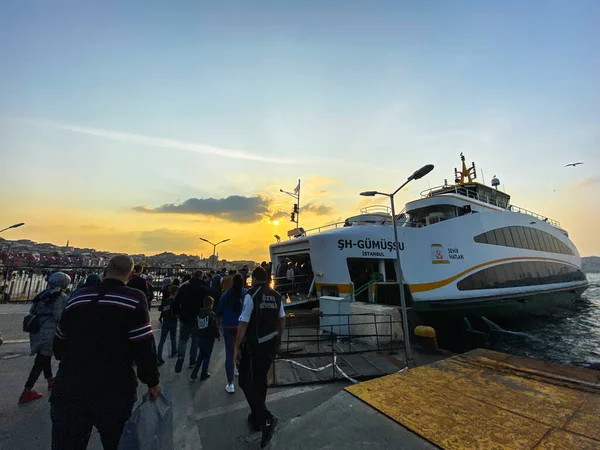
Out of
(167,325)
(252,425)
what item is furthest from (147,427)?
(167,325)

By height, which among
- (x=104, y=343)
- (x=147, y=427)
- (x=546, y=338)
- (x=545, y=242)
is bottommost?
(x=546, y=338)

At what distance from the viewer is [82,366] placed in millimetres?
2039

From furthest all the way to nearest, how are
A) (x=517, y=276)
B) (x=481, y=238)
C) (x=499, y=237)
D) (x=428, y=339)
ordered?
(x=517, y=276)
(x=499, y=237)
(x=481, y=238)
(x=428, y=339)

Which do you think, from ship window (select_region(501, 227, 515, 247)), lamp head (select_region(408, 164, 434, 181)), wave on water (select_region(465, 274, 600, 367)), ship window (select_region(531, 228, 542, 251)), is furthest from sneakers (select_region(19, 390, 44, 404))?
ship window (select_region(531, 228, 542, 251))

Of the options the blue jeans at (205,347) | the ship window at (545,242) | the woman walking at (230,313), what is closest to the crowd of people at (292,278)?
the blue jeans at (205,347)

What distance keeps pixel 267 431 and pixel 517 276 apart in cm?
1730

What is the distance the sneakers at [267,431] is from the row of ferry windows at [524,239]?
45.4ft

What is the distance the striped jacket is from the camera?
80.0 inches

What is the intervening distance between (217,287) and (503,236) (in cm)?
1504

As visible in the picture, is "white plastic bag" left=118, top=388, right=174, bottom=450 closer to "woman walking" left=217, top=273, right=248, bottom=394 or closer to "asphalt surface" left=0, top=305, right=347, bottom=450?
"asphalt surface" left=0, top=305, right=347, bottom=450

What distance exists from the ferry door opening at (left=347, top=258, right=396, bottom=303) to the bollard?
4.55 meters

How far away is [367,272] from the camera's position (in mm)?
14094

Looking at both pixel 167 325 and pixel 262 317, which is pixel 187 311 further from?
pixel 262 317

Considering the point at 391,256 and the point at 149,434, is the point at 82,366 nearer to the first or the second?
the point at 149,434
